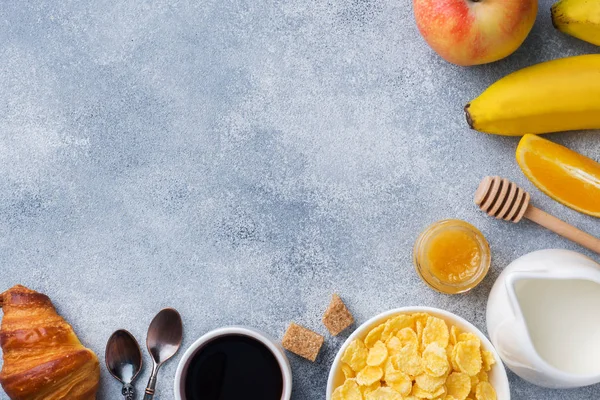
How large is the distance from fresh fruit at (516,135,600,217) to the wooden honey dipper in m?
0.04

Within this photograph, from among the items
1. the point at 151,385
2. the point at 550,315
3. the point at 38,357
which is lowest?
the point at 550,315

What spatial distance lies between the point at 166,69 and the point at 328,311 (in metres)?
0.59

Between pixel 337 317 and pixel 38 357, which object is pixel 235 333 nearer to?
pixel 337 317

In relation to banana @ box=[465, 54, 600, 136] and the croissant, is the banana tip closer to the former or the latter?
banana @ box=[465, 54, 600, 136]

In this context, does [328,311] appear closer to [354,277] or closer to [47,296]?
[354,277]

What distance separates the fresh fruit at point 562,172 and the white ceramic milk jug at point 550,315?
0.16 metres

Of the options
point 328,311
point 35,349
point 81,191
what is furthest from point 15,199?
point 328,311

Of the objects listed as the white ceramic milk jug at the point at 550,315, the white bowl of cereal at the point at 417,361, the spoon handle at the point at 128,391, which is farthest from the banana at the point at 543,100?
the spoon handle at the point at 128,391

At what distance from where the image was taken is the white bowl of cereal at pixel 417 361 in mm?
1182

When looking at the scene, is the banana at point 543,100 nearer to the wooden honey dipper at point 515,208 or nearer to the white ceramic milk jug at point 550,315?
the wooden honey dipper at point 515,208

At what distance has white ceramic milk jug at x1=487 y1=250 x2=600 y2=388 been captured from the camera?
1.11m

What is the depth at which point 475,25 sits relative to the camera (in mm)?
1190

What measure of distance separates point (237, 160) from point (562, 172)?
0.64m

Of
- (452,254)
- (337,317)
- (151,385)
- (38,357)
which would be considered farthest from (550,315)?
(38,357)
